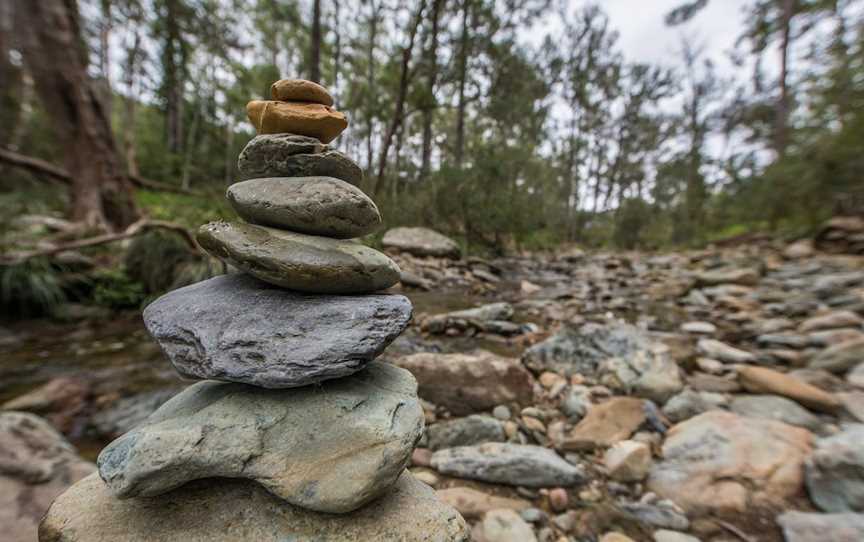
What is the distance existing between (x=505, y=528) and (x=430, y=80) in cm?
1075

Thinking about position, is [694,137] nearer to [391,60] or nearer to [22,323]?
[391,60]

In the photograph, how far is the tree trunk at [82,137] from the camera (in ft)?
20.7

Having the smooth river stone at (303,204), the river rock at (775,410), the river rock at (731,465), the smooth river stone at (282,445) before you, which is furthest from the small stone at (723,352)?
the smooth river stone at (303,204)

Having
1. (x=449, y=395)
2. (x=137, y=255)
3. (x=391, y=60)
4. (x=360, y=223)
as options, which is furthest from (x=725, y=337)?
(x=391, y=60)

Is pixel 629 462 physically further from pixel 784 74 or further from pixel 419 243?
pixel 784 74

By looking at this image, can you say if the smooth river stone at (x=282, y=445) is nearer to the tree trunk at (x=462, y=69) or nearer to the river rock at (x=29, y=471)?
the river rock at (x=29, y=471)

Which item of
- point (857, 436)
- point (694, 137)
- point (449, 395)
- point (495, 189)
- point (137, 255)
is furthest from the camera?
point (694, 137)

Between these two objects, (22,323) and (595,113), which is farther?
(595,113)

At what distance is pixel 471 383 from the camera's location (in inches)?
117

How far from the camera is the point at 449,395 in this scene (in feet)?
9.70

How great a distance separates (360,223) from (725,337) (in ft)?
16.8

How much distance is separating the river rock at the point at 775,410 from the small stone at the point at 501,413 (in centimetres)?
172

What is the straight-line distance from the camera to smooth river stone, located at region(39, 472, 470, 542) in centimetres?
116

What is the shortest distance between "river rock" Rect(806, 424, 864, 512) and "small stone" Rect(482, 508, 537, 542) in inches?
58.8
